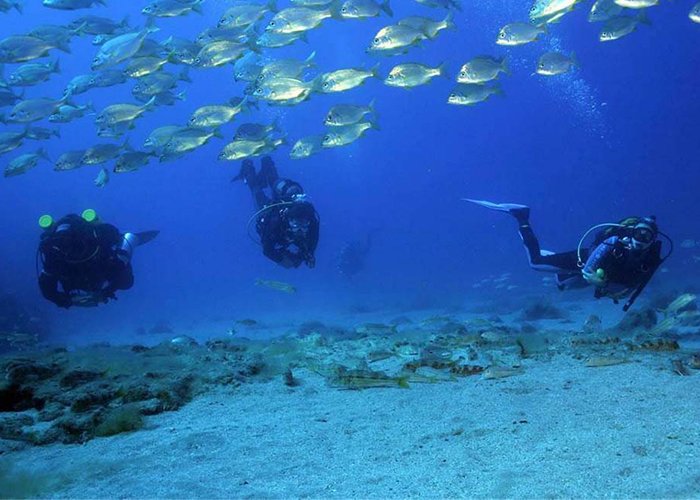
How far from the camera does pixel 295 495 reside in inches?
102

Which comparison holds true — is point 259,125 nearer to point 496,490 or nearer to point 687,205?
point 496,490

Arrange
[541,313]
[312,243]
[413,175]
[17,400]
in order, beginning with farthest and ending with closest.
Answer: [413,175] → [541,313] → [312,243] → [17,400]

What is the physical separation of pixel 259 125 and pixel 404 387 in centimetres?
642

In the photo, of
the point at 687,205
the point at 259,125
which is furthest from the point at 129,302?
the point at 687,205

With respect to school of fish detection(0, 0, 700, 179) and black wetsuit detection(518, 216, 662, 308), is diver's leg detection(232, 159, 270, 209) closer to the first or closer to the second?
school of fish detection(0, 0, 700, 179)

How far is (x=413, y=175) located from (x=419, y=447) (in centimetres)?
14195

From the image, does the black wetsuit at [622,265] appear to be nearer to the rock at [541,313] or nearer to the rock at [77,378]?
the rock at [541,313]

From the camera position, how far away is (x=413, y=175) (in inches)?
5571

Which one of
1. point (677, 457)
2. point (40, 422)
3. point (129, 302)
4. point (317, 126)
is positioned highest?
point (677, 457)

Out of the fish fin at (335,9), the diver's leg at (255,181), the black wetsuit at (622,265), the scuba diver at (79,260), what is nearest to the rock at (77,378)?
the scuba diver at (79,260)

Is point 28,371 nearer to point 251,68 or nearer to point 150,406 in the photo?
point 150,406

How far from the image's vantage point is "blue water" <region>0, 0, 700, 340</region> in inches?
1638

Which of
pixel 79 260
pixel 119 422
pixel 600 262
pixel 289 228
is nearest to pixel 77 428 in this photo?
pixel 119 422

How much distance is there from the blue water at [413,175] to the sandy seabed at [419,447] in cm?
1300
